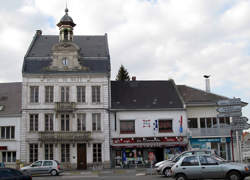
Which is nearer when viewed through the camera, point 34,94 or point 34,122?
point 34,122

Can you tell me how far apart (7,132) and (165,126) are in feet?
57.3

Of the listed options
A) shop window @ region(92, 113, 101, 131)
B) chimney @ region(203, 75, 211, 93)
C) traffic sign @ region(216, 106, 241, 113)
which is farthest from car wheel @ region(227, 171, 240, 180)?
chimney @ region(203, 75, 211, 93)

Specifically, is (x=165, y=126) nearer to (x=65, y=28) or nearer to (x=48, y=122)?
(x=48, y=122)

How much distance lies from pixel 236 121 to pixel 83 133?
64.9ft

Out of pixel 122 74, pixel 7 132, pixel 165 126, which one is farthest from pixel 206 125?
pixel 122 74

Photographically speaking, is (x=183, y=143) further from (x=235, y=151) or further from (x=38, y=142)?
(x=38, y=142)

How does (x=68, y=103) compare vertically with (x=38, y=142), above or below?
above

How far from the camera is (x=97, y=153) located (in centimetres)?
3841

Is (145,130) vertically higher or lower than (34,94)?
lower

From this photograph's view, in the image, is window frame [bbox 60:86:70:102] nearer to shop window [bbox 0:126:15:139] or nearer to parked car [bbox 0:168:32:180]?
shop window [bbox 0:126:15:139]

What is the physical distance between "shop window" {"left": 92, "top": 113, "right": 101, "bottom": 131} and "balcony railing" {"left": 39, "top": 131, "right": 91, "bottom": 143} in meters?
1.34

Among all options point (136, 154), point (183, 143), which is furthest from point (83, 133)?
point (183, 143)

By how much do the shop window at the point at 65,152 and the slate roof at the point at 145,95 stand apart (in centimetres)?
662

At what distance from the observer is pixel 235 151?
39.3 m
